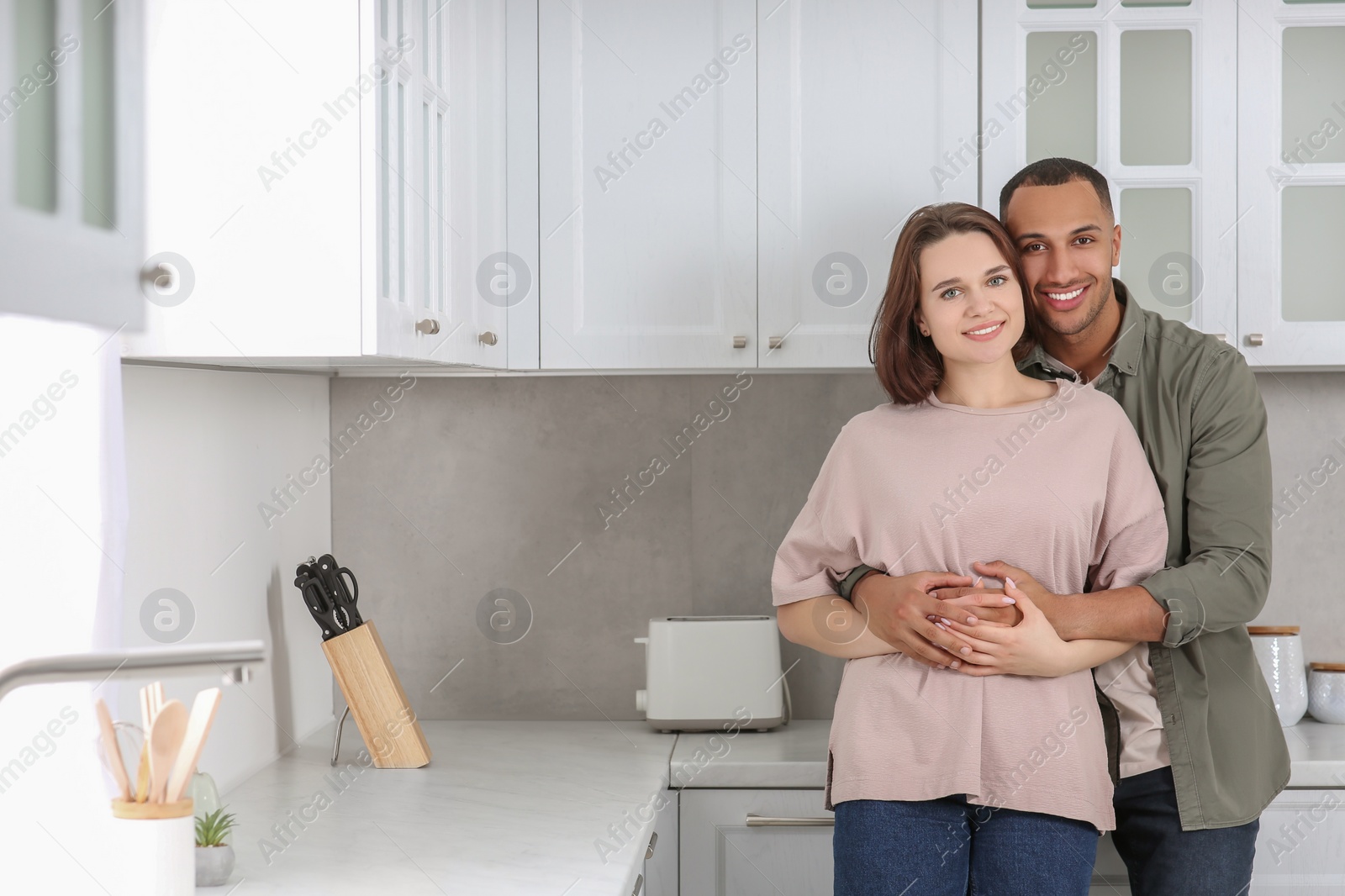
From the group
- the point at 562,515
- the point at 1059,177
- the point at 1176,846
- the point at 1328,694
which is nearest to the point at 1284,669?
the point at 1328,694

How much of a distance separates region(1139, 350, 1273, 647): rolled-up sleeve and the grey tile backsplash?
825 mm

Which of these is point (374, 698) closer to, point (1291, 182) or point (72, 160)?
point (72, 160)

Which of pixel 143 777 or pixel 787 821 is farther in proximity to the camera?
pixel 787 821

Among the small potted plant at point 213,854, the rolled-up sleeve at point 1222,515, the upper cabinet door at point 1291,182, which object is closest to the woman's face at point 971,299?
the rolled-up sleeve at point 1222,515

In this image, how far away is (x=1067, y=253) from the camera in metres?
1.58

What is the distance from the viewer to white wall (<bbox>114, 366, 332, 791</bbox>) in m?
1.60

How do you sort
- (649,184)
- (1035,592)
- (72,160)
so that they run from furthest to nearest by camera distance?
(649,184)
(1035,592)
(72,160)

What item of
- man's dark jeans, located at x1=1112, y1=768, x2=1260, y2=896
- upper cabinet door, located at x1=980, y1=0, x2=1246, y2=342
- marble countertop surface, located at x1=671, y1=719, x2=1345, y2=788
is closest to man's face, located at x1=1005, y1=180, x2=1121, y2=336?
upper cabinet door, located at x1=980, y1=0, x2=1246, y2=342

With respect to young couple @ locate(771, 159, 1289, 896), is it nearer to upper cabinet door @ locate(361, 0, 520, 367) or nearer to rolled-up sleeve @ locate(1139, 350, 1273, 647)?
rolled-up sleeve @ locate(1139, 350, 1273, 647)

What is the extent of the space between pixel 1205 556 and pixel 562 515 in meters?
1.27

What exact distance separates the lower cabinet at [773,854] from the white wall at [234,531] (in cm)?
76

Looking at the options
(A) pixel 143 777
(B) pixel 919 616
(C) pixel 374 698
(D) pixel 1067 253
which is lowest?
(C) pixel 374 698

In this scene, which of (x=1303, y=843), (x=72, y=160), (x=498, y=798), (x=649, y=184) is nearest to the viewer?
(x=72, y=160)

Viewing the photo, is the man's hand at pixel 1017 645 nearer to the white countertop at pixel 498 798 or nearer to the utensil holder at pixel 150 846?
the white countertop at pixel 498 798
